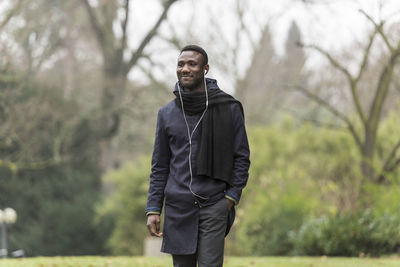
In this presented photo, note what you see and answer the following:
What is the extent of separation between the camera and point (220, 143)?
364 cm

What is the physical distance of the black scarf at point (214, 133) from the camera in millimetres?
3580

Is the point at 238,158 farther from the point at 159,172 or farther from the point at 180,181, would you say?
the point at 159,172

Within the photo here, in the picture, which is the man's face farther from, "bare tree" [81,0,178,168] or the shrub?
"bare tree" [81,0,178,168]

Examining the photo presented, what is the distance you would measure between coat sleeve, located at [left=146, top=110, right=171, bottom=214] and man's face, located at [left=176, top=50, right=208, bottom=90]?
319mm

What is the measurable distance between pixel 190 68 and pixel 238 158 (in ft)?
2.09

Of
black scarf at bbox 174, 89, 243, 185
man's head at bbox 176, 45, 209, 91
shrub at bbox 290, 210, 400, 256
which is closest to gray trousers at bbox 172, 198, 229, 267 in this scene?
black scarf at bbox 174, 89, 243, 185

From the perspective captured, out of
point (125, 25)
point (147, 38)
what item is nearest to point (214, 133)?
point (147, 38)

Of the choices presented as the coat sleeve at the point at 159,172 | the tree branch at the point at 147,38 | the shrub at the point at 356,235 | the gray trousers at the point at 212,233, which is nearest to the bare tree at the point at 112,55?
the tree branch at the point at 147,38

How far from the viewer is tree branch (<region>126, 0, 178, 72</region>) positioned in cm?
2044

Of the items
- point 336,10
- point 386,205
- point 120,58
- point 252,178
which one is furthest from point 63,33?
point 386,205

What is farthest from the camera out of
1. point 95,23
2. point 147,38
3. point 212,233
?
point 95,23

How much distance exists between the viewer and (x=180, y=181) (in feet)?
11.9

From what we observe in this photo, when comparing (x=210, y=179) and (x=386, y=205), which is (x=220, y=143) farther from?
(x=386, y=205)

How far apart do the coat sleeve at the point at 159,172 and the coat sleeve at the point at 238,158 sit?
422mm
